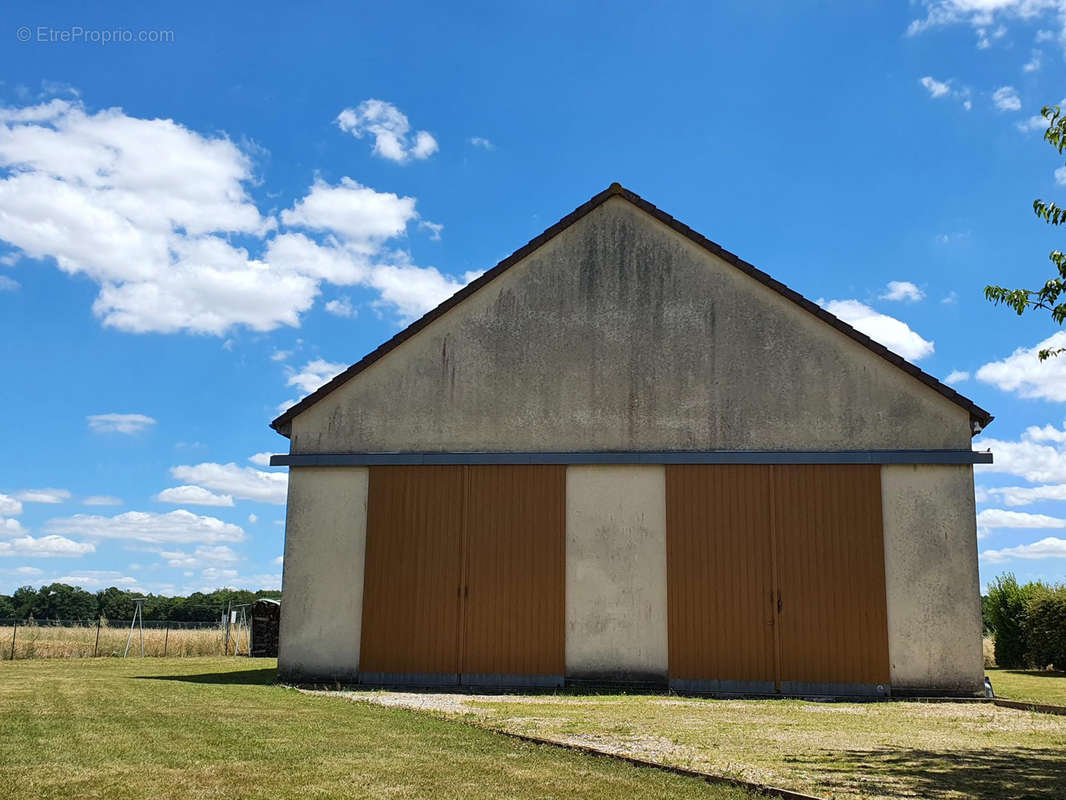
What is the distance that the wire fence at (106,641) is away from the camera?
27.4m

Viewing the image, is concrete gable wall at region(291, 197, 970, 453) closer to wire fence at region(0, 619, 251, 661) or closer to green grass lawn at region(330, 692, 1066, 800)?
green grass lawn at region(330, 692, 1066, 800)

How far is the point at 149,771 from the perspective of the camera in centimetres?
748

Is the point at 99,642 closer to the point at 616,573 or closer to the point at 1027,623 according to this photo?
the point at 616,573

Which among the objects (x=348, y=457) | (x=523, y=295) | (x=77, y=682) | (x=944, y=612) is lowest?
(x=77, y=682)

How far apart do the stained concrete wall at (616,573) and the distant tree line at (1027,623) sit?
11.3 m

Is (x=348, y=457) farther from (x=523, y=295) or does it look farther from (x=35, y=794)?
(x=35, y=794)

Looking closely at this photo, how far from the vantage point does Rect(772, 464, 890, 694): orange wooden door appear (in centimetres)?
1552

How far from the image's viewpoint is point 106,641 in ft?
98.7

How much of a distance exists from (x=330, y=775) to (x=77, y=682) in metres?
11.4

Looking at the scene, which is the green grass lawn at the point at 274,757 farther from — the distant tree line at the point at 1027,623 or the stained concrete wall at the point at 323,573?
the distant tree line at the point at 1027,623

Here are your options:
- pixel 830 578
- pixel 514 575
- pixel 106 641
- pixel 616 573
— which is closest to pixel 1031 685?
pixel 830 578

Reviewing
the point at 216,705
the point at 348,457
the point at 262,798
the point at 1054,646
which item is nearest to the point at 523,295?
the point at 348,457

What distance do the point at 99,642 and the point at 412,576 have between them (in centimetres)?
1816

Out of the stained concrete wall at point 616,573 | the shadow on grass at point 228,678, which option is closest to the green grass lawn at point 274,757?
the shadow on grass at point 228,678
